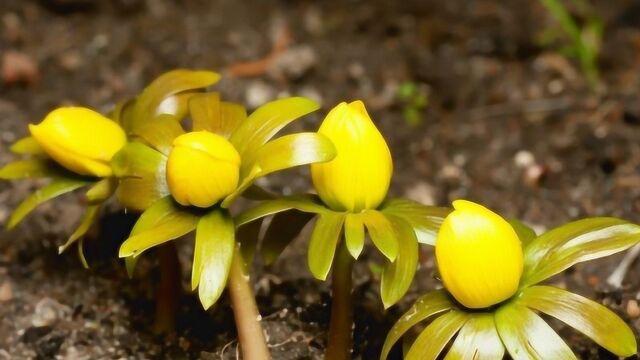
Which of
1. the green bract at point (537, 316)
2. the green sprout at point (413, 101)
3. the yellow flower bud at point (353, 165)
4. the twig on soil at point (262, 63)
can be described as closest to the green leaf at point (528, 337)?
the green bract at point (537, 316)

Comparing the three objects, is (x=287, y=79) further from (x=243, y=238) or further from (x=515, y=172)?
(x=243, y=238)

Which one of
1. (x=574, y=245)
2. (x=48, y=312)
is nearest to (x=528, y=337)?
(x=574, y=245)

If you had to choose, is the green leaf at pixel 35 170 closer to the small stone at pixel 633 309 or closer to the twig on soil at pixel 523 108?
the small stone at pixel 633 309

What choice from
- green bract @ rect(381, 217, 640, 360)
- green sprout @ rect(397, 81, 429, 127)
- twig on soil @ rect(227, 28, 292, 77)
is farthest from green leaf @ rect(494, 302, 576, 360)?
twig on soil @ rect(227, 28, 292, 77)

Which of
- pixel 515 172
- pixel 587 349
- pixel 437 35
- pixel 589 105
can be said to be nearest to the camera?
pixel 587 349

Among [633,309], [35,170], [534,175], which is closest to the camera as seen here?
[35,170]

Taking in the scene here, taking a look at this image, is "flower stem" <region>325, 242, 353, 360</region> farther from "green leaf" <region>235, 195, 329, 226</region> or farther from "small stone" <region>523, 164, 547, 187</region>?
"small stone" <region>523, 164, 547, 187</region>

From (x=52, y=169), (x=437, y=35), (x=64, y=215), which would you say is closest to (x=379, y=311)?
(x=52, y=169)

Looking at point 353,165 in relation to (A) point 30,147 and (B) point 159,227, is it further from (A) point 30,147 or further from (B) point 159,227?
(A) point 30,147
